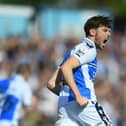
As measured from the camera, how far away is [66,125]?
11.2 meters

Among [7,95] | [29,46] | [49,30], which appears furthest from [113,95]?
[49,30]

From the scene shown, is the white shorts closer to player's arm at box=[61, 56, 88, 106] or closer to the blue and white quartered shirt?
the blue and white quartered shirt

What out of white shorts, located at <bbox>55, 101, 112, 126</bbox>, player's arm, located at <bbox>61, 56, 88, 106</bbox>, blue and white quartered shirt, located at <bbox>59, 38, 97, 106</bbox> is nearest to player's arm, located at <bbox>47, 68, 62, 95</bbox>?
blue and white quartered shirt, located at <bbox>59, 38, 97, 106</bbox>

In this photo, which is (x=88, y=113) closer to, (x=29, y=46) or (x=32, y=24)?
(x=29, y=46)

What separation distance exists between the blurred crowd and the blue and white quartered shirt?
664cm

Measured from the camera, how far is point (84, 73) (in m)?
11.1

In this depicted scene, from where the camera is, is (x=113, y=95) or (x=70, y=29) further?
(x=70, y=29)

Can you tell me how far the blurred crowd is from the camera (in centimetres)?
1912

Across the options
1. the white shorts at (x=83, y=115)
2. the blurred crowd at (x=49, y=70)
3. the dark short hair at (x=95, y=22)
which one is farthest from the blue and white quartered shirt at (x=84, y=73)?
the blurred crowd at (x=49, y=70)

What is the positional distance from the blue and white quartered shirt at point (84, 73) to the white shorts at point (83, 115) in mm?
92

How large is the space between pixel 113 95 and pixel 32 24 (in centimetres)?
595

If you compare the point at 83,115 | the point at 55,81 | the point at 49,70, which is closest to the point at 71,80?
the point at 83,115

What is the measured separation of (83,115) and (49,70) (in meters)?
8.95

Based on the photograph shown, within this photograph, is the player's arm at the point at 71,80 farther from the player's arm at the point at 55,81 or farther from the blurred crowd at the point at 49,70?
the blurred crowd at the point at 49,70
